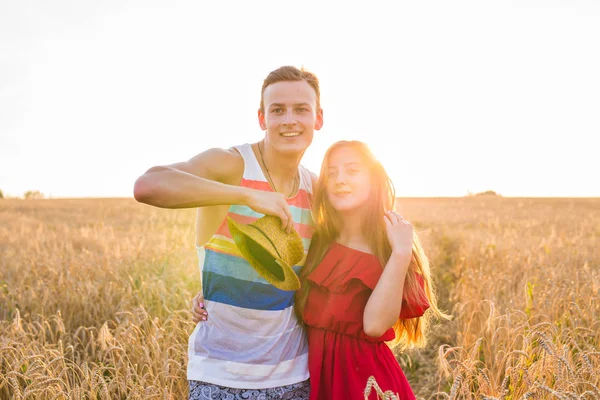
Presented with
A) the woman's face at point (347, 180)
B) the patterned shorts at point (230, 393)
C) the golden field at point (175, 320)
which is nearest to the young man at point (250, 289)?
the patterned shorts at point (230, 393)

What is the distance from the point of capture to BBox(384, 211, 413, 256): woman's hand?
2.20 meters

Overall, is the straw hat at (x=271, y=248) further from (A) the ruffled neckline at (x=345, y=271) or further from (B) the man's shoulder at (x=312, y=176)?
(B) the man's shoulder at (x=312, y=176)

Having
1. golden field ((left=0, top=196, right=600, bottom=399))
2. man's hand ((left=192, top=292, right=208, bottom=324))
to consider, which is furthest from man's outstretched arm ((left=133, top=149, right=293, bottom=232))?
golden field ((left=0, top=196, right=600, bottom=399))

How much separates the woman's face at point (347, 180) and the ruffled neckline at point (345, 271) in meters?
0.27

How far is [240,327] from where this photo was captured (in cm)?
217

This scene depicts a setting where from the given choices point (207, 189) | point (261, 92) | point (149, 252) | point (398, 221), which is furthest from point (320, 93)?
point (149, 252)

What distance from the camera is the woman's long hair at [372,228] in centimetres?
246

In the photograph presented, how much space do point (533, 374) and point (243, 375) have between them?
5.67 feet

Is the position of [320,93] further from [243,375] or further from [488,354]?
[488,354]

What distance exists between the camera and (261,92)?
8.13 ft

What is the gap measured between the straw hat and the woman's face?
46cm

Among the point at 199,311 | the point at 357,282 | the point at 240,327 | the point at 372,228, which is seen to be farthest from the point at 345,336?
the point at 199,311

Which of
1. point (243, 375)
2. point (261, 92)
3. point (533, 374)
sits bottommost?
point (533, 374)

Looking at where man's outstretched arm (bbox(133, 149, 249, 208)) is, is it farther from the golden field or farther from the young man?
the golden field
